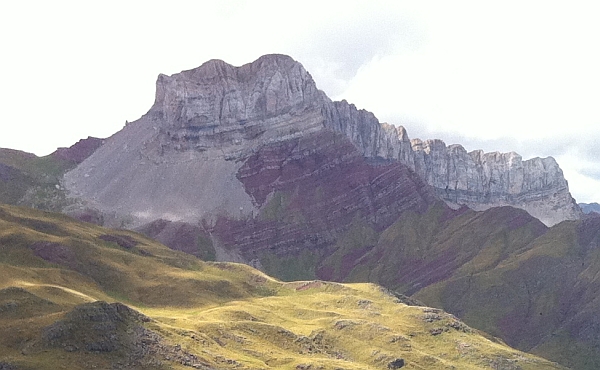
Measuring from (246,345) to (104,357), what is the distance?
165 ft

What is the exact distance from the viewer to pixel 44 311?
535 feet

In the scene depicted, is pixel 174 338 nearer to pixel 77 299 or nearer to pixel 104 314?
pixel 104 314

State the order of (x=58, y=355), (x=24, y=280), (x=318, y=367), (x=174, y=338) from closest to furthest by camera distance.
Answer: (x=58, y=355) → (x=174, y=338) → (x=318, y=367) → (x=24, y=280)

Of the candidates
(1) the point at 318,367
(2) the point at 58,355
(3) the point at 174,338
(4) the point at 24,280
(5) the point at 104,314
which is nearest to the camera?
(2) the point at 58,355

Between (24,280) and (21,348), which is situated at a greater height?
(24,280)

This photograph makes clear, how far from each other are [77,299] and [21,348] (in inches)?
1674

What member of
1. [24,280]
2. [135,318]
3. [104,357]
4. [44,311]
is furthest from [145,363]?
[24,280]

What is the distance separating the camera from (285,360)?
179000 millimetres

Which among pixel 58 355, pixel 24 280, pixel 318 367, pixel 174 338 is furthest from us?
pixel 24 280

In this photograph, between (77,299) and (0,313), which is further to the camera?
(77,299)

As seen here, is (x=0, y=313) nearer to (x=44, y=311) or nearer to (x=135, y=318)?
(x=44, y=311)

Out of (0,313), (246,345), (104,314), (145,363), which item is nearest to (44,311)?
(0,313)

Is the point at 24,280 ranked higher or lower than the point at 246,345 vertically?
higher

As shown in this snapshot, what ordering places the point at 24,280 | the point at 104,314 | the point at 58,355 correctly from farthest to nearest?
the point at 24,280, the point at 104,314, the point at 58,355
